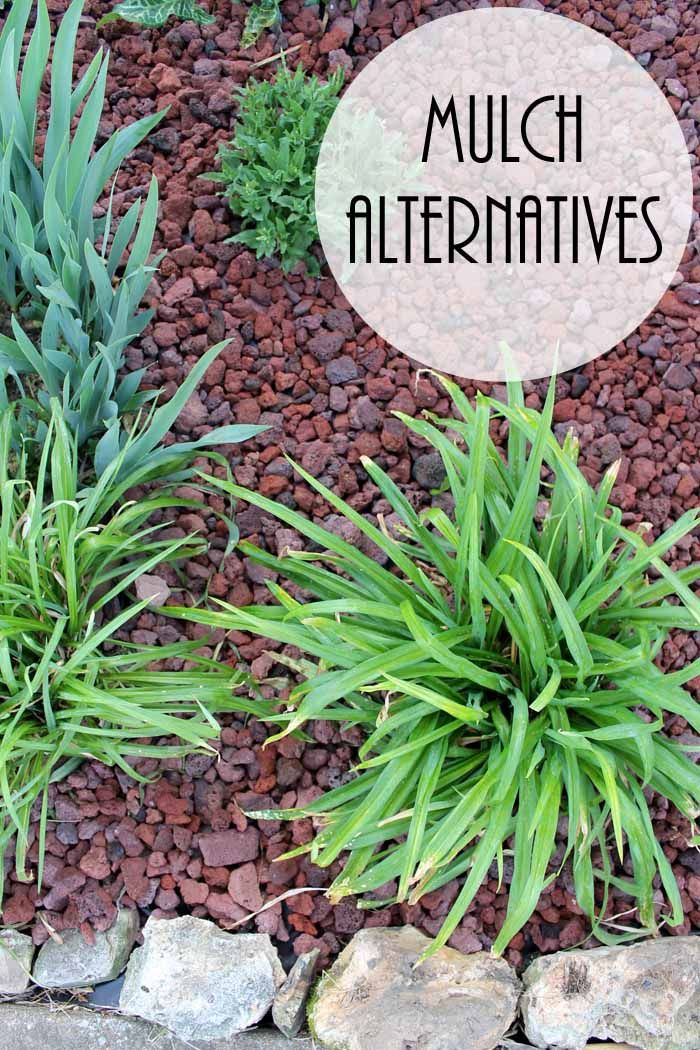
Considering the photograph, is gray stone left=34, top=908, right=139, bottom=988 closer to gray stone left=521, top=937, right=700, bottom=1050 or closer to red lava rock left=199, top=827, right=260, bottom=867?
red lava rock left=199, top=827, right=260, bottom=867

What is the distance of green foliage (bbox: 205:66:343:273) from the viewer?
1971mm

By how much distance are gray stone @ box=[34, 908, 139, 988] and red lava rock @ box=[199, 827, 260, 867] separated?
0.17 m

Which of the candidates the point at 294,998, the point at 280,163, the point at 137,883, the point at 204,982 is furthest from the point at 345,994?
the point at 280,163

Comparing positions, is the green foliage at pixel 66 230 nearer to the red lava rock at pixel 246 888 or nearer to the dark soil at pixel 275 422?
the dark soil at pixel 275 422

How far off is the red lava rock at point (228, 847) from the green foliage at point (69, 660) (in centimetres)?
17

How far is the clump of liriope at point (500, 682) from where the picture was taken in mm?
1411

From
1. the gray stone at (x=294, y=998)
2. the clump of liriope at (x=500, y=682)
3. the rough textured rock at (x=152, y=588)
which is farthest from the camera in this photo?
the rough textured rock at (x=152, y=588)

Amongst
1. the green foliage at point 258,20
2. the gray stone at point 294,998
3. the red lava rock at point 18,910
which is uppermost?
the green foliage at point 258,20

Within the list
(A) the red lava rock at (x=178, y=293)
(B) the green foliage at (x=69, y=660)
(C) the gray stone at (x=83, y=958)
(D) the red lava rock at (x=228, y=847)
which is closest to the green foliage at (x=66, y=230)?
(B) the green foliage at (x=69, y=660)

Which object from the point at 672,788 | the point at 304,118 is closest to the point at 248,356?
the point at 304,118

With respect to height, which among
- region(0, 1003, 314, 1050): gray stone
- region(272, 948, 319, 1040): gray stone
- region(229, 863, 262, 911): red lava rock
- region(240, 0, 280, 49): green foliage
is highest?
region(240, 0, 280, 49): green foliage

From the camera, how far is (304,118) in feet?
6.43

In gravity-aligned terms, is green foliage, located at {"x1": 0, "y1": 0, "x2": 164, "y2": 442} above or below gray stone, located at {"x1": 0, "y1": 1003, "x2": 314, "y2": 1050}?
above

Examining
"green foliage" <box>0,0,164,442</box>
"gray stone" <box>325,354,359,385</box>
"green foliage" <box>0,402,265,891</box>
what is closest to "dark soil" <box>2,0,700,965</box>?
"gray stone" <box>325,354,359,385</box>
